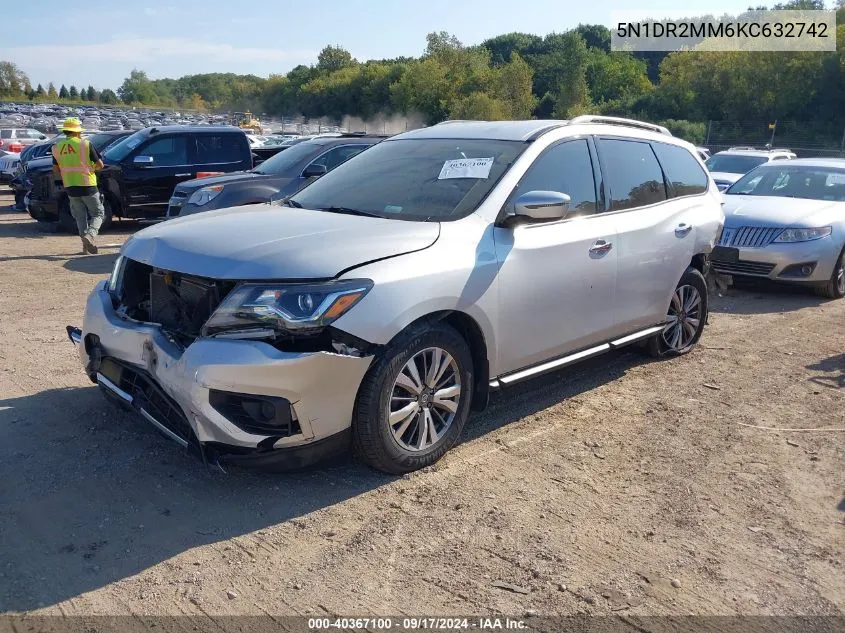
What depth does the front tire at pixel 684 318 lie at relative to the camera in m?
6.05

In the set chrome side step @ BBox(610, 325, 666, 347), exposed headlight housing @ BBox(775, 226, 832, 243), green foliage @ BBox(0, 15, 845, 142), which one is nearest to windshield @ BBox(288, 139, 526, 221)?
chrome side step @ BBox(610, 325, 666, 347)

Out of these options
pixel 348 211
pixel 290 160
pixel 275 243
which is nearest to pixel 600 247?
pixel 348 211

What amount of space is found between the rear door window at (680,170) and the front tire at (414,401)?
2788 mm

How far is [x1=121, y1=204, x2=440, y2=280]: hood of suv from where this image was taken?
3596 mm

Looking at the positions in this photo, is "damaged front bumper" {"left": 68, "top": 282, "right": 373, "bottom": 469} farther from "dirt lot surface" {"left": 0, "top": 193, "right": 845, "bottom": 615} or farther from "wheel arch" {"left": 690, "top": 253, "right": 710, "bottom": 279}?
"wheel arch" {"left": 690, "top": 253, "right": 710, "bottom": 279}

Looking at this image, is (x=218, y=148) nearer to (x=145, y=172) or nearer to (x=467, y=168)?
(x=145, y=172)

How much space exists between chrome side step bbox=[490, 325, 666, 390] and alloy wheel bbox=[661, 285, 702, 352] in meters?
0.36

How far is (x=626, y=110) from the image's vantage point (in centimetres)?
5575

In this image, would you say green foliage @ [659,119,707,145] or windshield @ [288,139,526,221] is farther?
green foliage @ [659,119,707,145]

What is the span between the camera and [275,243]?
12.4ft

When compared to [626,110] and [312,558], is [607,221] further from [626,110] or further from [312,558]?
[626,110]

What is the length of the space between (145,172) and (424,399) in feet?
34.5

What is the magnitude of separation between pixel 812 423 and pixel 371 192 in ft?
10.6

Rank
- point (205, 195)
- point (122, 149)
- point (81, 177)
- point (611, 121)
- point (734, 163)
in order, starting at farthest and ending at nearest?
point (734, 163) → point (122, 149) → point (81, 177) → point (205, 195) → point (611, 121)
